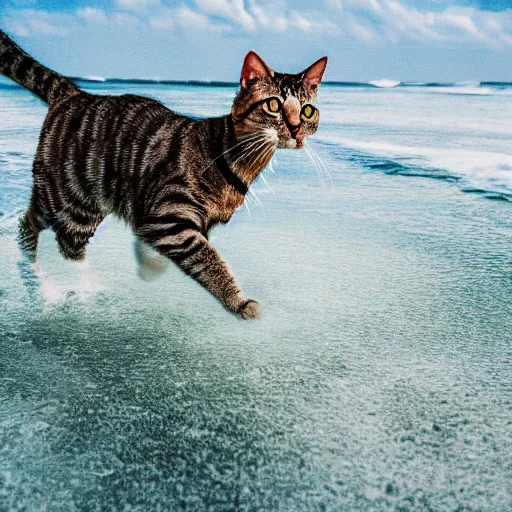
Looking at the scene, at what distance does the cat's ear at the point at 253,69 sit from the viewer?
1561mm

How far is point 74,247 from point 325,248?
0.87 meters

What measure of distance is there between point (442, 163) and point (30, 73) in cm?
288

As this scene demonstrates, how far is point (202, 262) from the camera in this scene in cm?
166

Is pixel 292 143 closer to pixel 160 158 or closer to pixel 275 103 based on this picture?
pixel 275 103

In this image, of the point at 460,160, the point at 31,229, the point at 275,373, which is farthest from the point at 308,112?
the point at 460,160

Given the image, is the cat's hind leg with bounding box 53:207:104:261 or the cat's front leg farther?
the cat's hind leg with bounding box 53:207:104:261

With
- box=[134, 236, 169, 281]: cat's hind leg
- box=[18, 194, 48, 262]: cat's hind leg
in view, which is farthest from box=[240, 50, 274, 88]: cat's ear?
box=[18, 194, 48, 262]: cat's hind leg

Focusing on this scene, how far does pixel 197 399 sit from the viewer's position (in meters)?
1.30

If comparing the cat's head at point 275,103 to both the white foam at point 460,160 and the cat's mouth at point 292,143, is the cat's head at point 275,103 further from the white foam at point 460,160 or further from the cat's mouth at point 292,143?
the white foam at point 460,160

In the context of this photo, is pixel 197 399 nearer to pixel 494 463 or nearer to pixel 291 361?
pixel 291 361

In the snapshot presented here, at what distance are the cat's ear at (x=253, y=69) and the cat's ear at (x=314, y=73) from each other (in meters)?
0.10

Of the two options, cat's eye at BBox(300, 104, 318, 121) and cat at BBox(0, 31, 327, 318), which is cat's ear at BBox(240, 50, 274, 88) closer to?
cat at BBox(0, 31, 327, 318)

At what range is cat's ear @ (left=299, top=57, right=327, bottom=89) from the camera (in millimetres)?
1631

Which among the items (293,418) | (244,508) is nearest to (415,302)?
(293,418)
